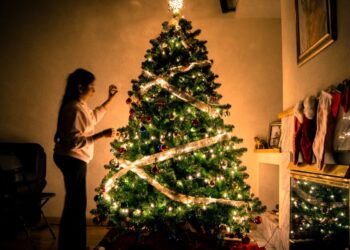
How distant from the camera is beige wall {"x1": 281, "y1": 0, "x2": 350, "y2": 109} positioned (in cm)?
161

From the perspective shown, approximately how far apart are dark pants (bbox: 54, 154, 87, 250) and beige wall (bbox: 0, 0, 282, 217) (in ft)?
4.85

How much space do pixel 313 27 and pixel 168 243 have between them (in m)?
2.05

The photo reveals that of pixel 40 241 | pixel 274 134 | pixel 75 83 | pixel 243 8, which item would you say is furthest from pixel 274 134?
pixel 40 241

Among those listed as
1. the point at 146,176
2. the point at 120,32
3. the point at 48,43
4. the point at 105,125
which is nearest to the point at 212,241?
the point at 146,176

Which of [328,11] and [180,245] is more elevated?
[328,11]

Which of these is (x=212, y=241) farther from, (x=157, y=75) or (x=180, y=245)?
(x=157, y=75)

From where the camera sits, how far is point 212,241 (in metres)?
2.38

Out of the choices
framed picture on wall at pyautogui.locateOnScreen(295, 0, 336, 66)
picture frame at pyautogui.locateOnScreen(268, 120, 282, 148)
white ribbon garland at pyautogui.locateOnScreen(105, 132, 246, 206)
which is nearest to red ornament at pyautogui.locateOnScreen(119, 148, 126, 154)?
white ribbon garland at pyautogui.locateOnScreen(105, 132, 246, 206)

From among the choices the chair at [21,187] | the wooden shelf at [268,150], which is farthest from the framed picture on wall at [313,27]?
the chair at [21,187]

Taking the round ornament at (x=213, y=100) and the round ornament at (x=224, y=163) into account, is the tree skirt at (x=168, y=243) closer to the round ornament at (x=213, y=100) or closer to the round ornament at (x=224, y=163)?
the round ornament at (x=224, y=163)

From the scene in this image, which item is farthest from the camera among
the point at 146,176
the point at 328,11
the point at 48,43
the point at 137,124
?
the point at 48,43

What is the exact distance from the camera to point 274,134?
3.09 metres

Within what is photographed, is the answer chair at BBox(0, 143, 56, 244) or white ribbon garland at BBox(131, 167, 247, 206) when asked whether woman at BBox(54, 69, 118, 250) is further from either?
chair at BBox(0, 143, 56, 244)

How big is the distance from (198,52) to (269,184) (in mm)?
1826
